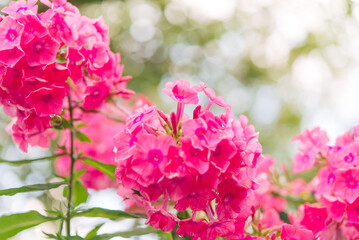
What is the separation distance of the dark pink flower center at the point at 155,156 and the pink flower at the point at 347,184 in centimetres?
69

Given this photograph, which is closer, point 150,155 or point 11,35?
point 150,155

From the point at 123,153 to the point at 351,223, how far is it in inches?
33.5

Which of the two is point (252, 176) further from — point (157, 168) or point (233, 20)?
point (233, 20)

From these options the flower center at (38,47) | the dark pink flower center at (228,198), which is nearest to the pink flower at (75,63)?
the flower center at (38,47)

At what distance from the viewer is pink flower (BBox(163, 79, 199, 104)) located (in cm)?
127

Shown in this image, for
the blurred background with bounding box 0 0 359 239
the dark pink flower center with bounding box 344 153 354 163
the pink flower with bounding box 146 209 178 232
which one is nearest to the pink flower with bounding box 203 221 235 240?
the pink flower with bounding box 146 209 178 232

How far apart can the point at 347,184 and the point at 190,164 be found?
65 centimetres

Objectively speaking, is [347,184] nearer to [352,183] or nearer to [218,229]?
[352,183]

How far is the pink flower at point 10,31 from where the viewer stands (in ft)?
4.28

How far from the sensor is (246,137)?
1299 millimetres

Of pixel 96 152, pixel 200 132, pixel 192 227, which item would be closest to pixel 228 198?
pixel 192 227

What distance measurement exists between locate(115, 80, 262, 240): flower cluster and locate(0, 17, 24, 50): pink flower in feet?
1.56

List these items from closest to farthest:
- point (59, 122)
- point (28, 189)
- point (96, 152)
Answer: point (28, 189) < point (59, 122) < point (96, 152)

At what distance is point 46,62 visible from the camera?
1324mm
